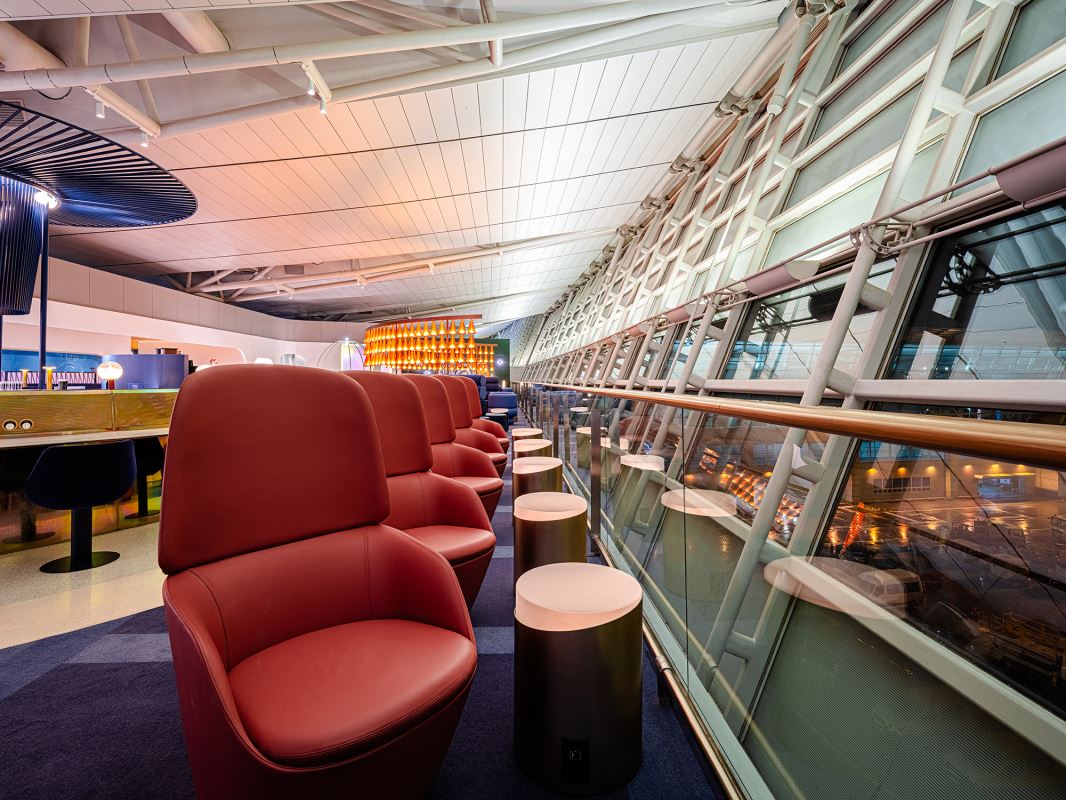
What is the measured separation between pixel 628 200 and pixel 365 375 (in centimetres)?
783

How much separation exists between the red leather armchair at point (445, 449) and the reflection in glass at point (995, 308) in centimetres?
246

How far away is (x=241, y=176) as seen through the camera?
231 inches

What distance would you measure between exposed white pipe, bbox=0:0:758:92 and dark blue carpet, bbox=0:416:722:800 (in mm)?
3466

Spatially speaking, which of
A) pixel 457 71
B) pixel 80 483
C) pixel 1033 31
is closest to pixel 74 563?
pixel 80 483

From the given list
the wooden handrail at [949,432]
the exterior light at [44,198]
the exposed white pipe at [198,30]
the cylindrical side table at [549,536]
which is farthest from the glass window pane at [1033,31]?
the exterior light at [44,198]

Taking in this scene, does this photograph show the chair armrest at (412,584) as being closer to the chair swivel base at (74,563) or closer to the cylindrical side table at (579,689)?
the cylindrical side table at (579,689)

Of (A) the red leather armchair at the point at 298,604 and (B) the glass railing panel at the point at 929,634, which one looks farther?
(A) the red leather armchair at the point at 298,604

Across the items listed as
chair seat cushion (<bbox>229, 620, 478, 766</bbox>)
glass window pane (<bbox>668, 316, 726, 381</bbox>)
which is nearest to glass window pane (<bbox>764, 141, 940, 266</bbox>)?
glass window pane (<bbox>668, 316, 726, 381</bbox>)

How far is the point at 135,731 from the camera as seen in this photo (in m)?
1.69

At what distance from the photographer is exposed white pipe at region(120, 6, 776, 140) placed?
4.10 meters

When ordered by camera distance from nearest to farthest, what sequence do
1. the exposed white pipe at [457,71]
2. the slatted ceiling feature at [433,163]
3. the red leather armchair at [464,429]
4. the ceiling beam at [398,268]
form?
the exposed white pipe at [457,71], the red leather armchair at [464,429], the slatted ceiling feature at [433,163], the ceiling beam at [398,268]

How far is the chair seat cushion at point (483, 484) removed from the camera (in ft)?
10.0

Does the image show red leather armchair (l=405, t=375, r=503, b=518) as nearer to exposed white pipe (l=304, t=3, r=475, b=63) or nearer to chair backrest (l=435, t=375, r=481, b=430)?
chair backrest (l=435, t=375, r=481, b=430)

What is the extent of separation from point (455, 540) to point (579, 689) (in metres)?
0.92
